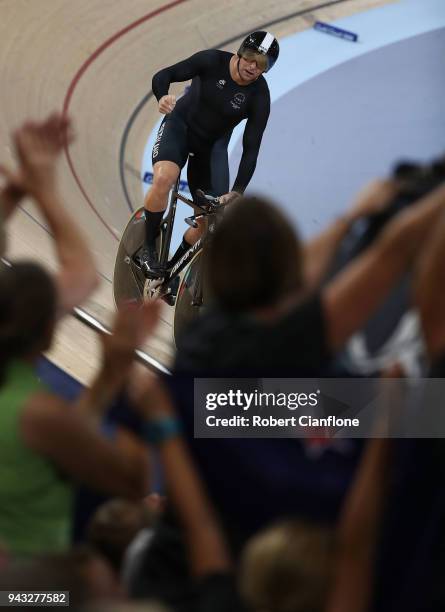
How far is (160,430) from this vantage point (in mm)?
1758

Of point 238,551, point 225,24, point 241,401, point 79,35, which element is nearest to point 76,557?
point 238,551

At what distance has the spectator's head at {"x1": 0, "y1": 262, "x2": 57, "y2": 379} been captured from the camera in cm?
181

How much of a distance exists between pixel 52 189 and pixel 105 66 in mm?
6913

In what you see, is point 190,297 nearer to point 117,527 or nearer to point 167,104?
point 167,104

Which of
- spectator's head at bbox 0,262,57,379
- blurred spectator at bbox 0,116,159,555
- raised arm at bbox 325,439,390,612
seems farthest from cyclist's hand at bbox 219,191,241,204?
raised arm at bbox 325,439,390,612

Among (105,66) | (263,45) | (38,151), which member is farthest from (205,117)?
(38,151)

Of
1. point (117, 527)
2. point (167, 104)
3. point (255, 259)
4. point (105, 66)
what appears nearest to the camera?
point (255, 259)

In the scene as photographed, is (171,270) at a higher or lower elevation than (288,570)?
higher

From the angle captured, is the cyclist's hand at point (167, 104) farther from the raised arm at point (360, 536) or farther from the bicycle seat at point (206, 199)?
the raised arm at point (360, 536)

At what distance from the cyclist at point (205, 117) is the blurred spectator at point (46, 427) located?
3718mm

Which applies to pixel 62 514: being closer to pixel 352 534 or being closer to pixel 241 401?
pixel 241 401

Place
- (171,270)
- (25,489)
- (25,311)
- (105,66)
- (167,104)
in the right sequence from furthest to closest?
(105,66) < (171,270) < (167,104) < (25,489) < (25,311)

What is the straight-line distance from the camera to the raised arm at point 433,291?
5.65 ft

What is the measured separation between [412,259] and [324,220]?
5594mm
